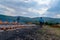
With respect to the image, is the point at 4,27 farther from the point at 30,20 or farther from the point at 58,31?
the point at 58,31

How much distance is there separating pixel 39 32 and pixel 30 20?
2.47 ft

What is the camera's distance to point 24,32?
7188 mm

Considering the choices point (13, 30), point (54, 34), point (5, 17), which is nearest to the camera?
point (5, 17)

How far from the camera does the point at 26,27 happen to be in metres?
7.42

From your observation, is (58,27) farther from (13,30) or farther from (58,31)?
(13,30)

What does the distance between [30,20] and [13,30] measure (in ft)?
3.98

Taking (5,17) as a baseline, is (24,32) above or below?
below

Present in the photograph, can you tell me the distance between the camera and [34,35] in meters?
6.84

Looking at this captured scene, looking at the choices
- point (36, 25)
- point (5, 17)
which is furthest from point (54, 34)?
point (5, 17)

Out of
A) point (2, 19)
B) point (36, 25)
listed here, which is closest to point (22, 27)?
point (36, 25)

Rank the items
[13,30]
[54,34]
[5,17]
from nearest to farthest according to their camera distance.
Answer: [5,17] < [54,34] < [13,30]

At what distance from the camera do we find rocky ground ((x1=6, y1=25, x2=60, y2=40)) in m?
6.52

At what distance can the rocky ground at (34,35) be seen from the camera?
21.4ft

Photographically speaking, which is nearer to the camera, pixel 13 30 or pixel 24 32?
pixel 24 32
